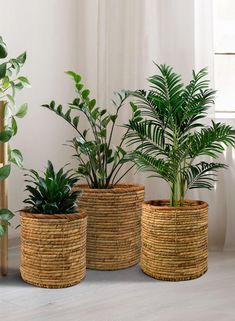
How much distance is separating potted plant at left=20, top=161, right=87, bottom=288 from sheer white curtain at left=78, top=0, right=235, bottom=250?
2.44ft

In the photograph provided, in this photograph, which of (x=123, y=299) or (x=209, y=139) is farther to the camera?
(x=209, y=139)

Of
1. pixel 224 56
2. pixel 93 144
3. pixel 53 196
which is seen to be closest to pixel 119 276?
pixel 53 196

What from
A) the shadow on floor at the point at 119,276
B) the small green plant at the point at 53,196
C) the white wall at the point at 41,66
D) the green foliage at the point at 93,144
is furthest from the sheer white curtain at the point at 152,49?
the small green plant at the point at 53,196

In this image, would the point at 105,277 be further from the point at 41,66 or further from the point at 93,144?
→ the point at 41,66

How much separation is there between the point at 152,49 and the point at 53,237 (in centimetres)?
122

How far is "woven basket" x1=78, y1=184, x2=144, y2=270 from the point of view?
85.4 inches

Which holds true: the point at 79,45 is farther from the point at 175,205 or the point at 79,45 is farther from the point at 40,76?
the point at 175,205

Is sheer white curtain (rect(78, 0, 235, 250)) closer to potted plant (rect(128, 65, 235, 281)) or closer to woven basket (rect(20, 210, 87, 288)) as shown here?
potted plant (rect(128, 65, 235, 281))

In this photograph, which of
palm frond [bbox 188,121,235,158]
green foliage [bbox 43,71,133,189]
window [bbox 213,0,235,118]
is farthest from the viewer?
window [bbox 213,0,235,118]

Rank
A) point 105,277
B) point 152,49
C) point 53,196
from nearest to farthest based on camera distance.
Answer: point 53,196 → point 105,277 → point 152,49

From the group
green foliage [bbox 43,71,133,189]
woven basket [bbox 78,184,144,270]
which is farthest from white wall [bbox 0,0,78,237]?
woven basket [bbox 78,184,144,270]

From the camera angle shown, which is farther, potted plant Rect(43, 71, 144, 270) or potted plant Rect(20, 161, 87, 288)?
potted plant Rect(43, 71, 144, 270)

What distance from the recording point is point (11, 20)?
251 cm

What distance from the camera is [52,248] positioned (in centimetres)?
192
